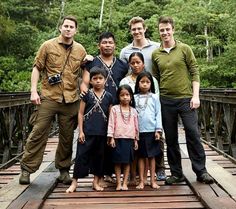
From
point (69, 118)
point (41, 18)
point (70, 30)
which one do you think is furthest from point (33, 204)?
point (41, 18)

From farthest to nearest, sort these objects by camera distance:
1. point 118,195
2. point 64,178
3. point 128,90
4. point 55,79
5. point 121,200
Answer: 1. point 64,178
2. point 55,79
3. point 128,90
4. point 118,195
5. point 121,200

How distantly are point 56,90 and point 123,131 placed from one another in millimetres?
752

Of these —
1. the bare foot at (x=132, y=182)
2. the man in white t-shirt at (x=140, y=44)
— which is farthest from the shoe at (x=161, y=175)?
the man in white t-shirt at (x=140, y=44)

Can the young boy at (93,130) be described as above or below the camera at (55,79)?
below

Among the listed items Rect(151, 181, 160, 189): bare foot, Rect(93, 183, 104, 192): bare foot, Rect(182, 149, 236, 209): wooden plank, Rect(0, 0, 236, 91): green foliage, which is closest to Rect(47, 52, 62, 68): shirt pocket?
Rect(93, 183, 104, 192): bare foot

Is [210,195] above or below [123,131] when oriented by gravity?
below

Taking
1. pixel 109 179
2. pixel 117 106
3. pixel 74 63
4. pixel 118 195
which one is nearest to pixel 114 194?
pixel 118 195

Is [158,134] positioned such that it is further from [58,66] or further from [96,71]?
[58,66]

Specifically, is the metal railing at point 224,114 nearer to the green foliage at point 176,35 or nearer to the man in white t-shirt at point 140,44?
the man in white t-shirt at point 140,44

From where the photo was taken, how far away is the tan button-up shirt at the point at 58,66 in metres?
4.09

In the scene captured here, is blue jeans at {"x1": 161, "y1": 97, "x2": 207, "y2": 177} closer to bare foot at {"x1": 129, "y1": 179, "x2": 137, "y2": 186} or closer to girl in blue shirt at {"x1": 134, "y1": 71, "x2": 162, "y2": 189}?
girl in blue shirt at {"x1": 134, "y1": 71, "x2": 162, "y2": 189}

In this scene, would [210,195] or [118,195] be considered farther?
[118,195]

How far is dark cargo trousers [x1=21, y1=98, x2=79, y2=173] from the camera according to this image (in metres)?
4.04

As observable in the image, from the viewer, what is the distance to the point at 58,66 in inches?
161
